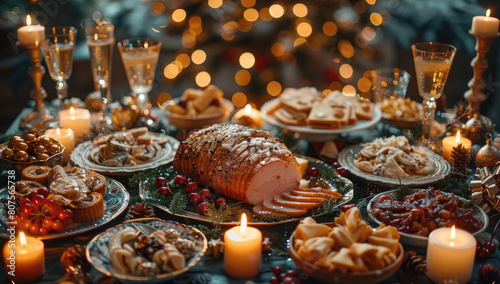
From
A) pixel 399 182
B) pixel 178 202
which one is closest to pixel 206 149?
pixel 178 202

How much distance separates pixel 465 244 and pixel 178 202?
3.96 feet

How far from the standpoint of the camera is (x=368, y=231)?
74.8 inches

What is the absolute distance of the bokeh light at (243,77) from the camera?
5758 millimetres

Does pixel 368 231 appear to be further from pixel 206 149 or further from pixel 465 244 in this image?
pixel 206 149

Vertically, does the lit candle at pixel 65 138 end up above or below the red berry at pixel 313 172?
above

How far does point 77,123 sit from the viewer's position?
3246 millimetres

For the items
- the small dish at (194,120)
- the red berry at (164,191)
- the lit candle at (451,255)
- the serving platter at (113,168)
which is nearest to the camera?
the lit candle at (451,255)

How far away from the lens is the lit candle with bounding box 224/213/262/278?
1.93m

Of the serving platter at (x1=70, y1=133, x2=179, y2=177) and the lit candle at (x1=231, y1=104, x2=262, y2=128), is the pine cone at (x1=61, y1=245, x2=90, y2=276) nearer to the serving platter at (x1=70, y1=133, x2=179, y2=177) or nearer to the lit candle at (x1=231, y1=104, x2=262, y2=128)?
the serving platter at (x1=70, y1=133, x2=179, y2=177)

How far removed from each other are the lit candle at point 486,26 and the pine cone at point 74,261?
8.08ft

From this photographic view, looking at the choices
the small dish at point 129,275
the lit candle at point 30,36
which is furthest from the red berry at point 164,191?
the lit candle at point 30,36

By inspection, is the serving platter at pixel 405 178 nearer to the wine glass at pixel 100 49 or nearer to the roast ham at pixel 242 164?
the roast ham at pixel 242 164

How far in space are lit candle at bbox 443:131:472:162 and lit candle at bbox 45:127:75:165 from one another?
2.14 meters

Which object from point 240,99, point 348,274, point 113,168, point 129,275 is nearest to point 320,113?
point 113,168
